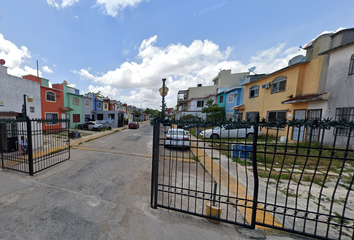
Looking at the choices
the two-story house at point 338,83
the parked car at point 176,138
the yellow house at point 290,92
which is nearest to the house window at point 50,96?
the parked car at point 176,138

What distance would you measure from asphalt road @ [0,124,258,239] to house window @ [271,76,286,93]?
490 inches

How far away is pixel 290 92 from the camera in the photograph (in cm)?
1008

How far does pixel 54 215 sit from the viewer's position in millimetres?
2750

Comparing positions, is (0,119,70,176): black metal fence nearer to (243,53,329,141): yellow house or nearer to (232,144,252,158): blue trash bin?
(232,144,252,158): blue trash bin

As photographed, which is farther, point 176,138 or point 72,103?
point 72,103

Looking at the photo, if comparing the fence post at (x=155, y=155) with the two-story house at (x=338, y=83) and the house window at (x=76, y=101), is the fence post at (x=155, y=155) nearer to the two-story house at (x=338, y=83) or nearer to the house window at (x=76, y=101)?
the two-story house at (x=338, y=83)

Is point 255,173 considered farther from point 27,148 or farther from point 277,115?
point 277,115

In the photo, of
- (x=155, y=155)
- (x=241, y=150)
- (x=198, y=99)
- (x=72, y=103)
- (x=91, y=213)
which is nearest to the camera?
(x=241, y=150)

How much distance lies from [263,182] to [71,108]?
2202cm

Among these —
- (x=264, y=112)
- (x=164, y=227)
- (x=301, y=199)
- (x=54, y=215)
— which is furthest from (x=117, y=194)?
(x=264, y=112)

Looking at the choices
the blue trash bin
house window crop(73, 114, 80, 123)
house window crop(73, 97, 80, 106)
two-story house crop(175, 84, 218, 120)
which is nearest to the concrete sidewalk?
the blue trash bin

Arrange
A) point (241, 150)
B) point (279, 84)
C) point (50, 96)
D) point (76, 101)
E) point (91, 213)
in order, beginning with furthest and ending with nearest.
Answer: point (76, 101), point (50, 96), point (279, 84), point (91, 213), point (241, 150)

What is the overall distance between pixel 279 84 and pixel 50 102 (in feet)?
78.1

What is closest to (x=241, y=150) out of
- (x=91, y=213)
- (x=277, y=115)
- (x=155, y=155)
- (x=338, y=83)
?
(x=155, y=155)
